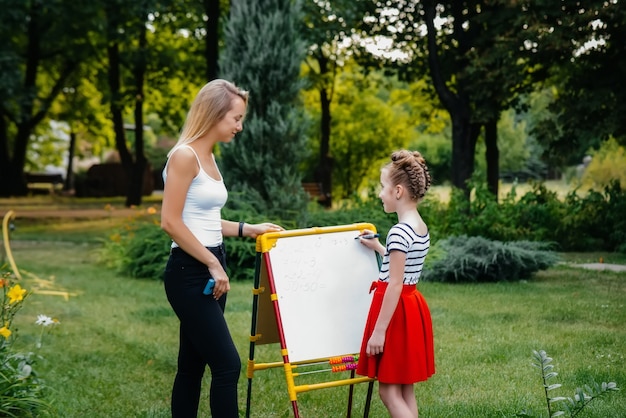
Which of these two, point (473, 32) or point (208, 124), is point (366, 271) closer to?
point (208, 124)

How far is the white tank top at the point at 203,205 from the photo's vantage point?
4.26 metres

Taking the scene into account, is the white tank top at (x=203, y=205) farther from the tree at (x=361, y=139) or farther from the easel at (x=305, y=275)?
the tree at (x=361, y=139)

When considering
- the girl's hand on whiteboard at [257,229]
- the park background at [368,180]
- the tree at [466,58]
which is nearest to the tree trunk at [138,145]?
the park background at [368,180]

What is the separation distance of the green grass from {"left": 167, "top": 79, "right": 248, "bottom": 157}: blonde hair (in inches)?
89.8

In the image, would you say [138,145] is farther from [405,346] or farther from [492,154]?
[405,346]

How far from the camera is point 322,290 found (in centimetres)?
504

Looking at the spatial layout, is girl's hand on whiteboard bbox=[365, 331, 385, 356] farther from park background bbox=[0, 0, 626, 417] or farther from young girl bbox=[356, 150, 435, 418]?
park background bbox=[0, 0, 626, 417]

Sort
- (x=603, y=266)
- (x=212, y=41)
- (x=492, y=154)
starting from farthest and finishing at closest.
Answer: (x=492, y=154) < (x=212, y=41) < (x=603, y=266)

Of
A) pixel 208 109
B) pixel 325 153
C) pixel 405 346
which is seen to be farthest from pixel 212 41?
pixel 405 346

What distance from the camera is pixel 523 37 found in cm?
1655

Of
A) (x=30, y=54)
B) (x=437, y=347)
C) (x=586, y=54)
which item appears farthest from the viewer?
(x=30, y=54)

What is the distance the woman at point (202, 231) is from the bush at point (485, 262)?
24.2 ft

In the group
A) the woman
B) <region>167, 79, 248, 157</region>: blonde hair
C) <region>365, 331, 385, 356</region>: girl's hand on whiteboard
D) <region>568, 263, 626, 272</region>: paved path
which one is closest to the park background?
<region>568, 263, 626, 272</region>: paved path

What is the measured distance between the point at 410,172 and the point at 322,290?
1027 mm
